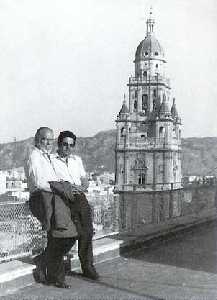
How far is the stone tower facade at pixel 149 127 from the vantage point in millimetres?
91938

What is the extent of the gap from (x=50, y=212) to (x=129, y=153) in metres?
86.7

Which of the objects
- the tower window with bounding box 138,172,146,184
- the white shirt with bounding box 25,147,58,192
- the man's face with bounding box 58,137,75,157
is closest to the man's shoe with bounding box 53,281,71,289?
the white shirt with bounding box 25,147,58,192

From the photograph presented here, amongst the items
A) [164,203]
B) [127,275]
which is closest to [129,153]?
[164,203]

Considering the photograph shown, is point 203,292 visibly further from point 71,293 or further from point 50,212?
point 50,212

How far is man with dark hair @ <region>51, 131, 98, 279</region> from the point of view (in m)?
5.95

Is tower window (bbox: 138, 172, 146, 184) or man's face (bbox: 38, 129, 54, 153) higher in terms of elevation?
tower window (bbox: 138, 172, 146, 184)

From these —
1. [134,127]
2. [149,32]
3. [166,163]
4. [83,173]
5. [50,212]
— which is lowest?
[50,212]

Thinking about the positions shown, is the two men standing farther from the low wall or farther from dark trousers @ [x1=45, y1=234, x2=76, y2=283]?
the low wall

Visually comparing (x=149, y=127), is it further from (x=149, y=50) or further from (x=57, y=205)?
(x=57, y=205)

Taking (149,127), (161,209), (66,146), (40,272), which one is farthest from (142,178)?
(40,272)

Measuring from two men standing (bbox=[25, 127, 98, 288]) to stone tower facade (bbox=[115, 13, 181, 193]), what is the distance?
82515 mm

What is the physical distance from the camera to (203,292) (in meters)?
5.79

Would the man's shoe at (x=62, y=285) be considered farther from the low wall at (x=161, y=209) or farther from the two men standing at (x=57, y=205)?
the low wall at (x=161, y=209)

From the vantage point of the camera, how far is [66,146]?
20.2ft
